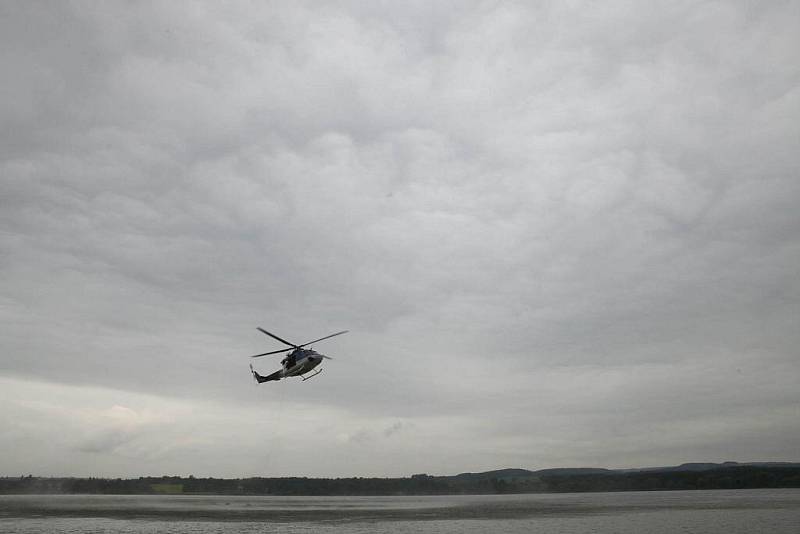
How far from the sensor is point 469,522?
88.2 meters

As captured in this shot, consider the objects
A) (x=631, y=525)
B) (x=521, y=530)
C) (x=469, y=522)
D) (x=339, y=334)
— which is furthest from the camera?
(x=469, y=522)

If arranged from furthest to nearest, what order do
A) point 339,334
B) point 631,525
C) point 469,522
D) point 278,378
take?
point 469,522
point 631,525
point 278,378
point 339,334

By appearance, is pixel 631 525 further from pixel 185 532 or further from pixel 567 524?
pixel 185 532

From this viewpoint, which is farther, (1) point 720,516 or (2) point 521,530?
(1) point 720,516

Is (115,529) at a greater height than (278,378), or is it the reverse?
(278,378)

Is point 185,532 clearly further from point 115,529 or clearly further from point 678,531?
point 678,531

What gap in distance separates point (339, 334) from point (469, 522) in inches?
1685

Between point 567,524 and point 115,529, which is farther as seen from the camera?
point 567,524

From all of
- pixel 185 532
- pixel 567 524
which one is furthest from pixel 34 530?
pixel 567 524

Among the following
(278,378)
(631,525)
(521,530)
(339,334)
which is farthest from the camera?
(631,525)

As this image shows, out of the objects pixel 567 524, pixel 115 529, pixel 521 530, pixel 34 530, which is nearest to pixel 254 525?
pixel 115 529

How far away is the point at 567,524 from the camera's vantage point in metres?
81.8

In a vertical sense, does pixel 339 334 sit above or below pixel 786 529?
above

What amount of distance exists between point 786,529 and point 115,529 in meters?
77.3
